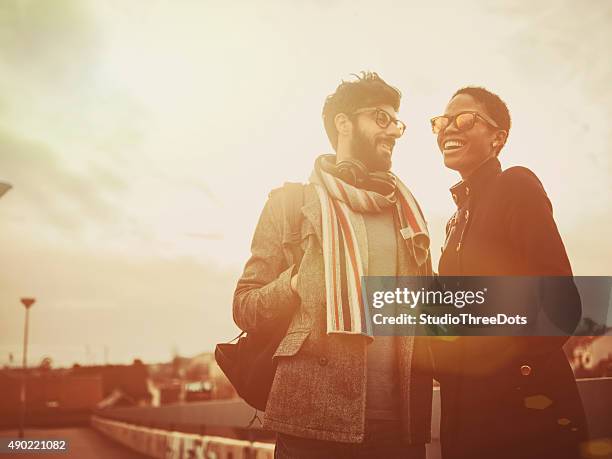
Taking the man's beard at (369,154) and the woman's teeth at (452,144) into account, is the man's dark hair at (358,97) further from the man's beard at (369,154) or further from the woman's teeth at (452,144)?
the woman's teeth at (452,144)

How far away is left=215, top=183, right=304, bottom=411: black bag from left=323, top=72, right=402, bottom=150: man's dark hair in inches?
22.5

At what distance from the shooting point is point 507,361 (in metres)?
2.44

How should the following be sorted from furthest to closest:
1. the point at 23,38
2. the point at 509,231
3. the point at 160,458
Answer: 1. the point at 160,458
2. the point at 23,38
3. the point at 509,231

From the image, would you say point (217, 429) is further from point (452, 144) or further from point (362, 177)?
point (452, 144)

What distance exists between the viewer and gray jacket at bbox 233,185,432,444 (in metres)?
2.38

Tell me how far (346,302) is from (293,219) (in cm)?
40

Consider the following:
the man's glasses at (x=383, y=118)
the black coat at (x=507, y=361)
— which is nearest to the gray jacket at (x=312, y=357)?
the black coat at (x=507, y=361)

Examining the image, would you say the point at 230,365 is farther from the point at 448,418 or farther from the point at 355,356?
the point at 448,418

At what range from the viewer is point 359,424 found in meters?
2.31

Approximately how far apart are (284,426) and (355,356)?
358 mm

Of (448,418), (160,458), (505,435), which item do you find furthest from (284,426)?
(160,458)

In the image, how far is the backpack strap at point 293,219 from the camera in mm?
2611

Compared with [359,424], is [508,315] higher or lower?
higher

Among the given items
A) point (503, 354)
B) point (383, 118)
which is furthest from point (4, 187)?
point (503, 354)
